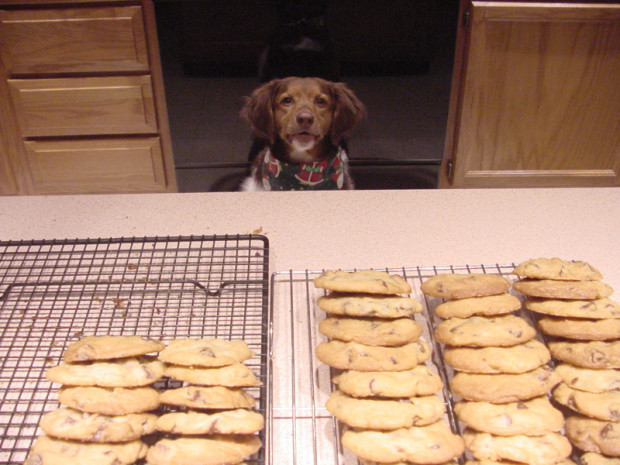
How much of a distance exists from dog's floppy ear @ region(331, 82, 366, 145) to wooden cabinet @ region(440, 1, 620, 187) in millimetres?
397

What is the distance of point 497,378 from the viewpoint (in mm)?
801

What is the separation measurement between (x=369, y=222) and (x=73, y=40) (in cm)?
146

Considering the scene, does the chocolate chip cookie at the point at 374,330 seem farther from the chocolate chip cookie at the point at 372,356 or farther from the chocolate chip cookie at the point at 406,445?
the chocolate chip cookie at the point at 406,445

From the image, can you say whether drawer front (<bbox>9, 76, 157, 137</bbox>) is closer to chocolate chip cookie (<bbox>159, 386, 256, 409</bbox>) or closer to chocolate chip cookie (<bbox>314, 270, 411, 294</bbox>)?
chocolate chip cookie (<bbox>314, 270, 411, 294</bbox>)

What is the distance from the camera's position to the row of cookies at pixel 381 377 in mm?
722

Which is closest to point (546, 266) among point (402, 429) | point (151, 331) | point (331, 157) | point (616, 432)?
point (616, 432)

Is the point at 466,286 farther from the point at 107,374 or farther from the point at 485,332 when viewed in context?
the point at 107,374

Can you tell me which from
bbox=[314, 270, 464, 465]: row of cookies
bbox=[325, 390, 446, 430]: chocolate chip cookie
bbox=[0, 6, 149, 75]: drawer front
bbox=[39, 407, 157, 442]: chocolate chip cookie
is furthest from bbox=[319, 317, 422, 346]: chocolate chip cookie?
bbox=[0, 6, 149, 75]: drawer front

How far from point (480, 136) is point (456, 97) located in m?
0.20

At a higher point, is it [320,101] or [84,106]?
[84,106]

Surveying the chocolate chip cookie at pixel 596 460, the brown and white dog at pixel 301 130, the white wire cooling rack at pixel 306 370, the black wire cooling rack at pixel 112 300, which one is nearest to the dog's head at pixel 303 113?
the brown and white dog at pixel 301 130

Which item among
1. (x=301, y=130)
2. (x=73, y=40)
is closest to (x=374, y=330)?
(x=301, y=130)

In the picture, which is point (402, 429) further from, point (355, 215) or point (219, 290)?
point (355, 215)

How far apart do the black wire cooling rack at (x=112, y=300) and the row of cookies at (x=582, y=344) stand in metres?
0.49
